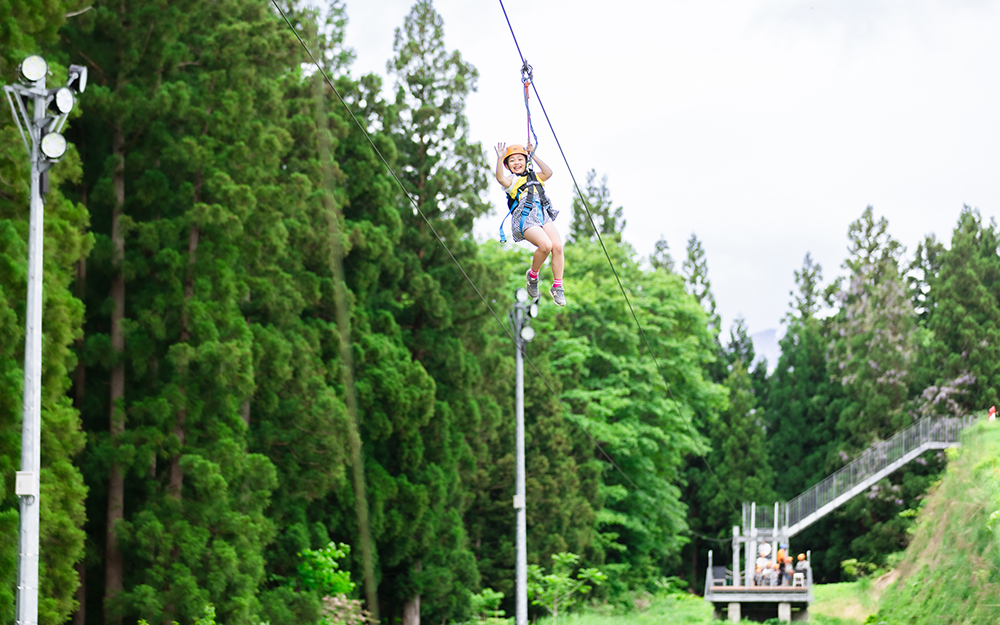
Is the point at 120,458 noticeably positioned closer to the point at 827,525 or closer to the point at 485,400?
the point at 485,400

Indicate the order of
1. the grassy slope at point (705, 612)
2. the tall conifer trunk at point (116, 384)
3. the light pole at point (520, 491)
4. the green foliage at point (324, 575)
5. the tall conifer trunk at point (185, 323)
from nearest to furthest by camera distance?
1. the tall conifer trunk at point (116, 384)
2. the tall conifer trunk at point (185, 323)
3. the light pole at point (520, 491)
4. the green foliage at point (324, 575)
5. the grassy slope at point (705, 612)

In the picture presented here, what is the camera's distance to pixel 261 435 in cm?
2078

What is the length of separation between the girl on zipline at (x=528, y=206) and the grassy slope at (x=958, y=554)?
524 inches

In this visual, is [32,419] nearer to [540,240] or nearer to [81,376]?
[540,240]

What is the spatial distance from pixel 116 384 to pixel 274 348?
110 inches

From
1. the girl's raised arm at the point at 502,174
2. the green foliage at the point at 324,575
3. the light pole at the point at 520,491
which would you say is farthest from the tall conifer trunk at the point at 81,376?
the girl's raised arm at the point at 502,174

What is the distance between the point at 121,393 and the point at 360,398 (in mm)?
6082

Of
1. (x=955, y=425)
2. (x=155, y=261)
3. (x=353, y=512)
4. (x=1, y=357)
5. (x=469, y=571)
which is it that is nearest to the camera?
(x=1, y=357)

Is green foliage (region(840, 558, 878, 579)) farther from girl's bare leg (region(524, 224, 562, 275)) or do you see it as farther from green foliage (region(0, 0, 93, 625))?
girl's bare leg (region(524, 224, 562, 275))

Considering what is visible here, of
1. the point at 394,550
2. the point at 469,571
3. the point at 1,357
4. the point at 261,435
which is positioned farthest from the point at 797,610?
the point at 1,357

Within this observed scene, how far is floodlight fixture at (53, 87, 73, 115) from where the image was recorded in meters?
10.8

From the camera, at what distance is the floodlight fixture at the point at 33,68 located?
1074 centimetres

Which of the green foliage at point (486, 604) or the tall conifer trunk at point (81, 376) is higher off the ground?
the tall conifer trunk at point (81, 376)

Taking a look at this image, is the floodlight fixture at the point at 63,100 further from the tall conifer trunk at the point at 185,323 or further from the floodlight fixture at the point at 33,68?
the tall conifer trunk at the point at 185,323
